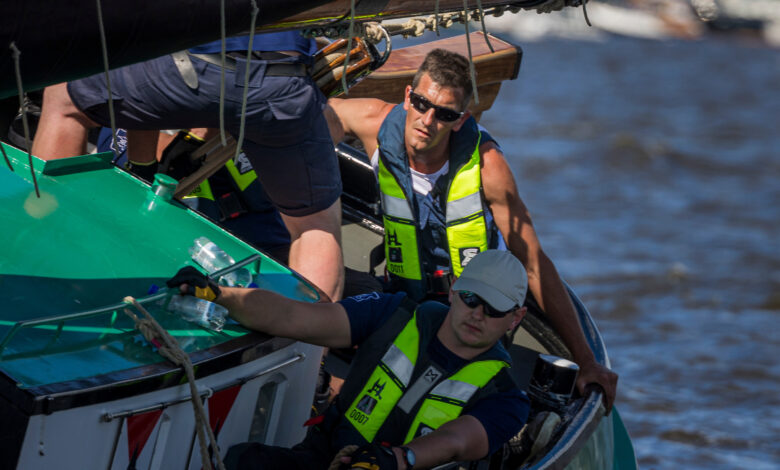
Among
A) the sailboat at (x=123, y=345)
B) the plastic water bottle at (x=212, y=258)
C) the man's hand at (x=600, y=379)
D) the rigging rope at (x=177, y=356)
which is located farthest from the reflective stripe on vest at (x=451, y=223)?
the rigging rope at (x=177, y=356)

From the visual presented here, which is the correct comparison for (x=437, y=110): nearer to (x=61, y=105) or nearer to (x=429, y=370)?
(x=429, y=370)

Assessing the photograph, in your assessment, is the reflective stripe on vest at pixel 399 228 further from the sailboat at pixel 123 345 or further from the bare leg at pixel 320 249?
the sailboat at pixel 123 345

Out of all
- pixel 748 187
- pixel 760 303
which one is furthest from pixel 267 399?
pixel 748 187

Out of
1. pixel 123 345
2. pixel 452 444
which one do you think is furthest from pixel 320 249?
pixel 123 345

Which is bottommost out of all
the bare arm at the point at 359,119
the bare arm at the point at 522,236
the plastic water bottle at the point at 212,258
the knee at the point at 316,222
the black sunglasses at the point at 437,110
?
the bare arm at the point at 522,236

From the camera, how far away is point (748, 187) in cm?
1562

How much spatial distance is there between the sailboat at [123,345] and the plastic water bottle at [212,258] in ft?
0.13

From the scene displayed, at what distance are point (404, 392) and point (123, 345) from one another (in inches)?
35.5

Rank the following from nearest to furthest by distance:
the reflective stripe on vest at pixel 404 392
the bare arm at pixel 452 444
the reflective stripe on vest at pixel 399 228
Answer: the bare arm at pixel 452 444, the reflective stripe on vest at pixel 404 392, the reflective stripe on vest at pixel 399 228

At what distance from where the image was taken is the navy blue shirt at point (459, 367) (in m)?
3.31

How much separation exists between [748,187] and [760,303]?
17.6 feet

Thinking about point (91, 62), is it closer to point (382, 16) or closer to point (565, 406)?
point (382, 16)

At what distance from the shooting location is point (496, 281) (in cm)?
339

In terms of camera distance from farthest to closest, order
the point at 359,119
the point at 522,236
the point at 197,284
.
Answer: the point at 359,119 < the point at 522,236 < the point at 197,284
